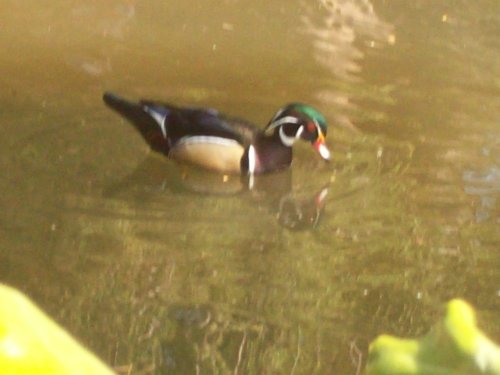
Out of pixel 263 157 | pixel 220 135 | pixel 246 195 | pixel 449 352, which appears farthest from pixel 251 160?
pixel 449 352

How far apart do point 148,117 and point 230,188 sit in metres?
0.59

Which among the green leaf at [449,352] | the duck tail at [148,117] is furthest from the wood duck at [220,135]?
the green leaf at [449,352]

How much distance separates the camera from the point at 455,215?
4.23m

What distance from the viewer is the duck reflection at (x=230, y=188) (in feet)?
14.1

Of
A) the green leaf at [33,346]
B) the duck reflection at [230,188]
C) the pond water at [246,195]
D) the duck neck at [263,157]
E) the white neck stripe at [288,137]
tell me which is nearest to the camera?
the green leaf at [33,346]

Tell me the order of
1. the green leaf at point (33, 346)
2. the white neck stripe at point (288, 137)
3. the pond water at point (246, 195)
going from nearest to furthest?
the green leaf at point (33, 346) < the pond water at point (246, 195) < the white neck stripe at point (288, 137)

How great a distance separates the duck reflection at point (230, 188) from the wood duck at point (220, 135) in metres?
0.06

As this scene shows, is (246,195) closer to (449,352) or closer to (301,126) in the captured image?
(301,126)

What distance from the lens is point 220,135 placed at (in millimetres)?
4832

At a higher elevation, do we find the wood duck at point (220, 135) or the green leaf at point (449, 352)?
the wood duck at point (220, 135)

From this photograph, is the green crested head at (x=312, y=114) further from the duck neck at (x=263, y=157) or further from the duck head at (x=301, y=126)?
the duck neck at (x=263, y=157)

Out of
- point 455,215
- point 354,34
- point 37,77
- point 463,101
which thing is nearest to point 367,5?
point 354,34

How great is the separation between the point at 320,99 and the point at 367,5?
254cm

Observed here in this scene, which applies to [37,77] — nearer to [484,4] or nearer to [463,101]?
[463,101]
